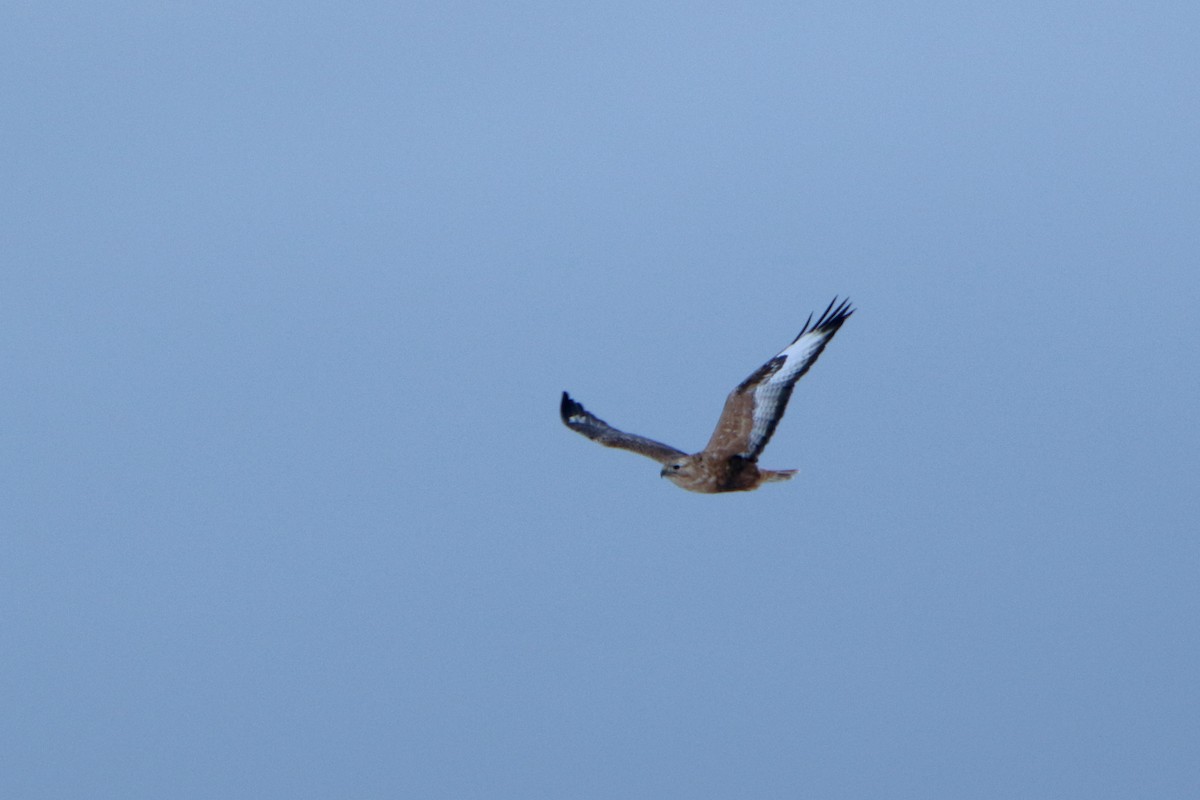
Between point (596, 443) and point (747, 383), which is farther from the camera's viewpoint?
point (596, 443)

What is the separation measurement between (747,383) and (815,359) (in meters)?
0.77

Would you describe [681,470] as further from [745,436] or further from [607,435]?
[607,435]

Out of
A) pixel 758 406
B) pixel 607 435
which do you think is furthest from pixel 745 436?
pixel 607 435

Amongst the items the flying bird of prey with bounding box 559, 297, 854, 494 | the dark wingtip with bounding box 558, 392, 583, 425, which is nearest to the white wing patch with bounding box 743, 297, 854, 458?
the flying bird of prey with bounding box 559, 297, 854, 494

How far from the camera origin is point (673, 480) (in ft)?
49.4

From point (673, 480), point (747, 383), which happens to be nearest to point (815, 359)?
point (747, 383)

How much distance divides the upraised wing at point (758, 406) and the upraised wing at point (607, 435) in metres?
0.78

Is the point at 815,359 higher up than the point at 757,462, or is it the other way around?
the point at 815,359

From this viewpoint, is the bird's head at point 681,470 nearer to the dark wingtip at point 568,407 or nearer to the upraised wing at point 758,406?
the upraised wing at point 758,406

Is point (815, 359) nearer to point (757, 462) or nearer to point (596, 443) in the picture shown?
point (757, 462)

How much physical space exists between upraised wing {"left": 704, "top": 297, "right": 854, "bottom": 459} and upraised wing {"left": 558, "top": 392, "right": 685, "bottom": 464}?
0.78 metres

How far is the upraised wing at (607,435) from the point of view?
624 inches

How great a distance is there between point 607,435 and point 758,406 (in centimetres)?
234

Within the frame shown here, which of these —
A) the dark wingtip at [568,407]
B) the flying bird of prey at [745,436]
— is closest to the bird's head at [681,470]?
the flying bird of prey at [745,436]
